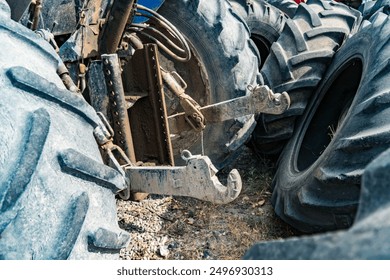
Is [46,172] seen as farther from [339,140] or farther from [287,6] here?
[287,6]

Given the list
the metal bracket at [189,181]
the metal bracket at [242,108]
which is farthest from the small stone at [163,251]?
the metal bracket at [242,108]

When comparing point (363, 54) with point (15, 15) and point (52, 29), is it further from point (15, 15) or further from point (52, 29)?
point (15, 15)

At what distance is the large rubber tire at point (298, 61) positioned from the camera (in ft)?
11.6

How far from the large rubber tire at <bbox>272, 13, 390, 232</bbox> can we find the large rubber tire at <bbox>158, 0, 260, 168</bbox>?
1.41 ft

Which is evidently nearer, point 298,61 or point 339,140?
point 339,140

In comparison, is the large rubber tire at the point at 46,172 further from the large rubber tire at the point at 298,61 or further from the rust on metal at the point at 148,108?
the large rubber tire at the point at 298,61

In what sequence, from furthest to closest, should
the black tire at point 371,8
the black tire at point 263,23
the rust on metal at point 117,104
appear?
the black tire at point 371,8, the black tire at point 263,23, the rust on metal at point 117,104

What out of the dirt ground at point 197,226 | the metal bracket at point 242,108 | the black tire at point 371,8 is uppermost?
the metal bracket at point 242,108

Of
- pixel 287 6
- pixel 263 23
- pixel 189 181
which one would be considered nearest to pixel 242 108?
pixel 189 181

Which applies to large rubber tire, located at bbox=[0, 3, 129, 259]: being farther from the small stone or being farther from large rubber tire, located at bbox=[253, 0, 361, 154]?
large rubber tire, located at bbox=[253, 0, 361, 154]

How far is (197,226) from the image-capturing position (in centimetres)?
303

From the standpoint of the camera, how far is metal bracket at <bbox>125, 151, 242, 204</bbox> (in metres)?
2.23

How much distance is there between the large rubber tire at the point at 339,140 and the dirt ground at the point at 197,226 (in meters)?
0.15

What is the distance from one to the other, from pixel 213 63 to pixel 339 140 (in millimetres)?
935
